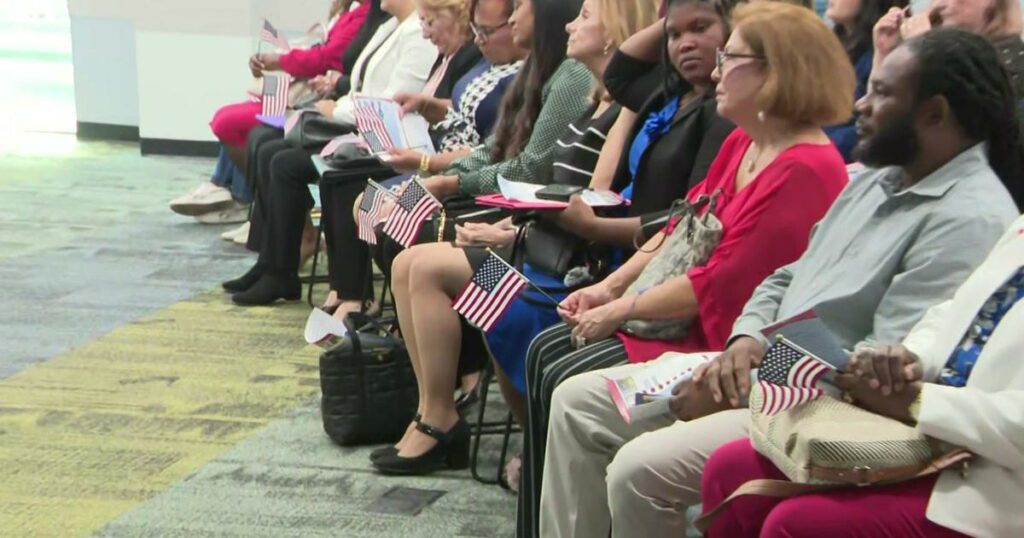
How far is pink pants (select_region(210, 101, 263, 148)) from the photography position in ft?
21.2

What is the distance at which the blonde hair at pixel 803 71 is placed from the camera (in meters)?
2.61

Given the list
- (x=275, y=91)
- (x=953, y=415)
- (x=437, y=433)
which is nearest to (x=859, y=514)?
(x=953, y=415)

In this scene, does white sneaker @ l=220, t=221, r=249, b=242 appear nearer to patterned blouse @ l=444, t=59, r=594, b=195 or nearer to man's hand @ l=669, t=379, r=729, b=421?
patterned blouse @ l=444, t=59, r=594, b=195

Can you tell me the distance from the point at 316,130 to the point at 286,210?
1.21 feet

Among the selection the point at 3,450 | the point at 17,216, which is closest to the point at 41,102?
the point at 17,216

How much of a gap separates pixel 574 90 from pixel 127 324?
2.21 m

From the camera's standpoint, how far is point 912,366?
6.31 ft

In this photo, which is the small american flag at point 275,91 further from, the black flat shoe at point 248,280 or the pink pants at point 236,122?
the black flat shoe at point 248,280

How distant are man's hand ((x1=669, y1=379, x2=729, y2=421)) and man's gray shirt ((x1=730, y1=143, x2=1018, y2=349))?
0.12m

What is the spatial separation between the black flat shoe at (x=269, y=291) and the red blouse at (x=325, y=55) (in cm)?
133

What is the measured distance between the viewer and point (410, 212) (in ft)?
12.5

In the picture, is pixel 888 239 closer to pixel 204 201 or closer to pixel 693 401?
pixel 693 401

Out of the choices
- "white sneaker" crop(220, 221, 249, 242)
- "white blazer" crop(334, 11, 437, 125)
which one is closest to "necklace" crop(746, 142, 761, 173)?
"white blazer" crop(334, 11, 437, 125)

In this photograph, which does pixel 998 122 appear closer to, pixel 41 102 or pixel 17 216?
pixel 17 216
